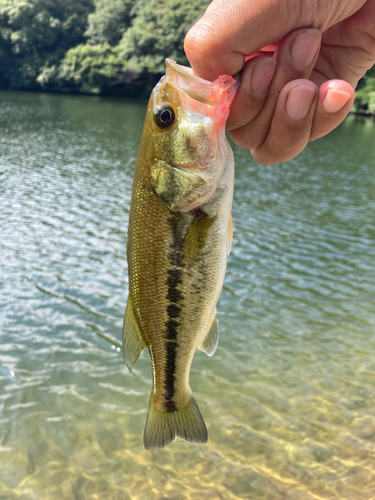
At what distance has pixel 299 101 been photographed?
7.59 ft

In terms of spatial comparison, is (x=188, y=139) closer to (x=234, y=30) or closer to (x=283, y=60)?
(x=234, y=30)

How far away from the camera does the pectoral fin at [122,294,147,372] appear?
7.86 ft

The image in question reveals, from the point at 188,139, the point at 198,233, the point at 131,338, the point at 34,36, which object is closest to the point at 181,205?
the point at 198,233

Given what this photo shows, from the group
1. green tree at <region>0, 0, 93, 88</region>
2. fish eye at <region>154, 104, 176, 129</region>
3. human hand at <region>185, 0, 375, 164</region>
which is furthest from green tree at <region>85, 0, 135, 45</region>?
fish eye at <region>154, 104, 176, 129</region>

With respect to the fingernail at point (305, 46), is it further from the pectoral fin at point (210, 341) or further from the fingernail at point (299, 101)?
the pectoral fin at point (210, 341)

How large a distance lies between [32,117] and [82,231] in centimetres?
2797

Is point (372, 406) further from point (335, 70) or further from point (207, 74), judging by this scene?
point (207, 74)

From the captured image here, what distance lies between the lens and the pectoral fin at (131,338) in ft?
7.86

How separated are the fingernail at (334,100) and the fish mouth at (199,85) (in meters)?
0.59

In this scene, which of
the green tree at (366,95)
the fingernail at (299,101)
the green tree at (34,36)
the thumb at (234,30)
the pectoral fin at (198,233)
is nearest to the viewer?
the thumb at (234,30)

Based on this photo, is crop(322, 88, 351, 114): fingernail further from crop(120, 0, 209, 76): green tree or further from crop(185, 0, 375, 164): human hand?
crop(120, 0, 209, 76): green tree

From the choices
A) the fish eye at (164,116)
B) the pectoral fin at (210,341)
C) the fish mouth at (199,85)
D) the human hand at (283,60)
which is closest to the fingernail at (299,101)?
the human hand at (283,60)

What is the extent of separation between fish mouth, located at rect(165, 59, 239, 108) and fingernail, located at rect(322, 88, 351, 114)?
59 cm

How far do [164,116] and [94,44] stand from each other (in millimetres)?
78185
